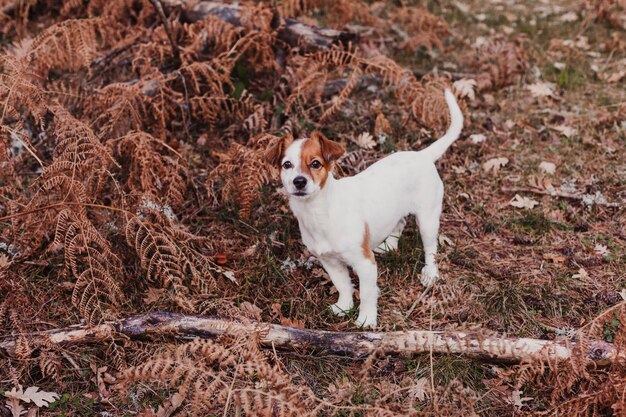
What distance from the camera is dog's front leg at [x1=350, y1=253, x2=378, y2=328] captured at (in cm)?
406

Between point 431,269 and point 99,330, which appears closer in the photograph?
point 99,330

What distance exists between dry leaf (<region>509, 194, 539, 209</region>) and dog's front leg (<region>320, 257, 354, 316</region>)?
201 cm

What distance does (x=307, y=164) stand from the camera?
3650mm

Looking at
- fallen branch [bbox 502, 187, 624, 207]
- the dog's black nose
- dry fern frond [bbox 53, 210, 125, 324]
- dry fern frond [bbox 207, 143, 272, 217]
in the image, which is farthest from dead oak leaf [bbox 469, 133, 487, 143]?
dry fern frond [bbox 53, 210, 125, 324]

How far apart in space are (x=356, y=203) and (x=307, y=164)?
1.94 ft

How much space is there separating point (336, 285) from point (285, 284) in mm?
442

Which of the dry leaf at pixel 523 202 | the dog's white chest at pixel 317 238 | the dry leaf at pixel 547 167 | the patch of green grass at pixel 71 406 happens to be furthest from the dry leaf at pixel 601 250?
the patch of green grass at pixel 71 406

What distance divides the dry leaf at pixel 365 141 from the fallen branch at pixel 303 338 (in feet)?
8.15

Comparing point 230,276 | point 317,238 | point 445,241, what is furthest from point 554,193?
point 230,276

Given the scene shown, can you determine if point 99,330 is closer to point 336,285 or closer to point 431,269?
point 336,285

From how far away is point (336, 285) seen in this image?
442cm

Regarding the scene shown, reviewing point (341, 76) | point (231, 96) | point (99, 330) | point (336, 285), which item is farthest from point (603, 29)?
point (99, 330)

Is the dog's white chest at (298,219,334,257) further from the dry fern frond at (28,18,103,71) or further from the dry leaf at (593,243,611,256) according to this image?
the dry fern frond at (28,18,103,71)

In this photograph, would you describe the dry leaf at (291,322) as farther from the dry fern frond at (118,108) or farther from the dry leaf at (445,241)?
the dry fern frond at (118,108)
